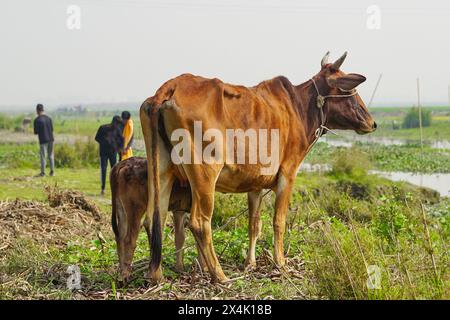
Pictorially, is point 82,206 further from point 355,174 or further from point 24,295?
point 355,174

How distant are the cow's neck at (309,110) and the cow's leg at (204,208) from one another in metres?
1.63

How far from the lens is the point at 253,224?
797 centimetres

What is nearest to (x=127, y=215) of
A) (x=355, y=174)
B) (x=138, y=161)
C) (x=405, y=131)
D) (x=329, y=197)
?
(x=138, y=161)

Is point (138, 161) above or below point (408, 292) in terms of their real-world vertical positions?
above

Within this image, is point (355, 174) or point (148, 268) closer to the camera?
point (148, 268)

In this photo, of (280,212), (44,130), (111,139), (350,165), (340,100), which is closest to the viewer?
(280,212)

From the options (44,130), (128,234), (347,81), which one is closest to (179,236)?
(128,234)

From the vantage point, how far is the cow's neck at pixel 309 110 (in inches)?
326

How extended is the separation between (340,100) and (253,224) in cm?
175

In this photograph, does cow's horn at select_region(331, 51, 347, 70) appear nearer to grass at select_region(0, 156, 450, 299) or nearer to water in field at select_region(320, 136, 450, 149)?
grass at select_region(0, 156, 450, 299)

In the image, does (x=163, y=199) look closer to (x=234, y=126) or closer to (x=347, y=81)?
(x=234, y=126)

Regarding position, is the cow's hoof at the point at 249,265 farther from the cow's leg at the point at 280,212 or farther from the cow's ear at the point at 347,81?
the cow's ear at the point at 347,81
